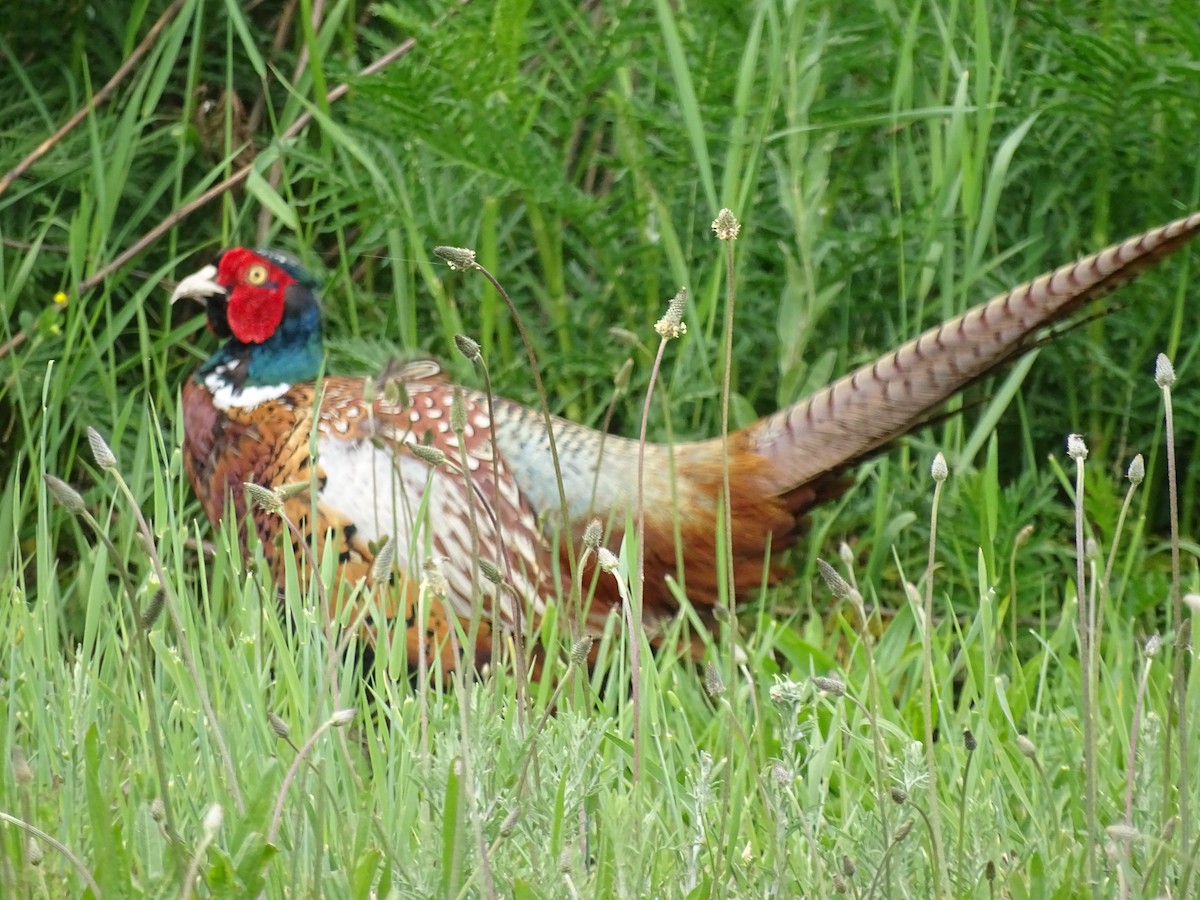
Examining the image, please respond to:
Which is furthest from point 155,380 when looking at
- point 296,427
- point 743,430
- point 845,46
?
point 845,46

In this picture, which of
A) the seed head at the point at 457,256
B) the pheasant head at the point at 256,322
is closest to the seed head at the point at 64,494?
the seed head at the point at 457,256

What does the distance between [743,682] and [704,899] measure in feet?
3.63

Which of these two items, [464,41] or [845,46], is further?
[845,46]

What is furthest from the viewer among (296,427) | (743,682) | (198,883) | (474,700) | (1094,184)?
(1094,184)

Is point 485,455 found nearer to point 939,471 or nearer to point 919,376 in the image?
point 919,376

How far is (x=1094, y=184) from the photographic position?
3201mm

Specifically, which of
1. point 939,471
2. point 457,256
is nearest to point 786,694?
point 939,471

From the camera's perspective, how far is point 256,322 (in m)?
3.02

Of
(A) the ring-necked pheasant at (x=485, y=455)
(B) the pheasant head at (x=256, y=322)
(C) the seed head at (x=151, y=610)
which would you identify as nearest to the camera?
(C) the seed head at (x=151, y=610)

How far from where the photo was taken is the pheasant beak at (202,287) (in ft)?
9.81

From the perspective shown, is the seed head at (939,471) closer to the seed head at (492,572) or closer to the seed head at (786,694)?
the seed head at (786,694)

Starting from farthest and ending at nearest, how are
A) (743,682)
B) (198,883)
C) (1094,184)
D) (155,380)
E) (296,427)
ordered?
(155,380) < (1094,184) < (296,427) < (743,682) < (198,883)

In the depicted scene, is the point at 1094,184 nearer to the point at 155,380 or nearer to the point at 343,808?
the point at 155,380

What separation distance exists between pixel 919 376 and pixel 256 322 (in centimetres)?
128
